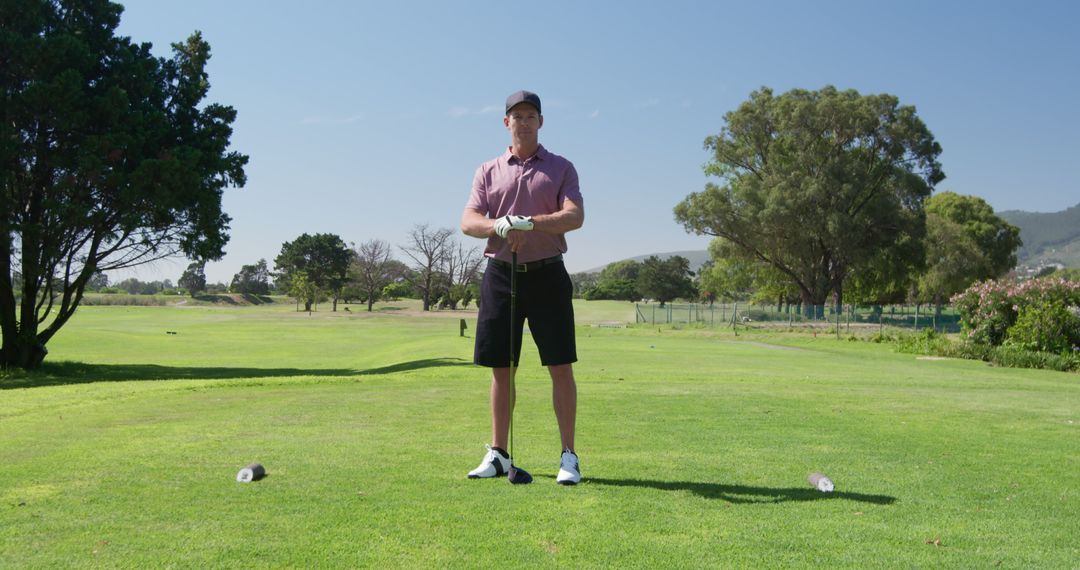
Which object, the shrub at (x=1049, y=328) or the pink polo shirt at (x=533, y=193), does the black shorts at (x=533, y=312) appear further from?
the shrub at (x=1049, y=328)

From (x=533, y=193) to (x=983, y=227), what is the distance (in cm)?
8982

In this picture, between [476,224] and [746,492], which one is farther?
[476,224]

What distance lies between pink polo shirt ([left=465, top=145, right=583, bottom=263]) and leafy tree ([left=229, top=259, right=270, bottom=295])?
150 meters

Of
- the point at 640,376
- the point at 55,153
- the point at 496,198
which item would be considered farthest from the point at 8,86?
the point at 496,198

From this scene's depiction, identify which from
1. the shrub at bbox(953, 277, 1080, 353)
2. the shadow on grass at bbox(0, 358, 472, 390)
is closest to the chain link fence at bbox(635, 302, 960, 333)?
the shrub at bbox(953, 277, 1080, 353)

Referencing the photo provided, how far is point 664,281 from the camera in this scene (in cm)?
12544

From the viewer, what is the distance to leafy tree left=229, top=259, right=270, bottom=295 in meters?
148

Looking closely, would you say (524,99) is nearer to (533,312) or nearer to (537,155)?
(537,155)

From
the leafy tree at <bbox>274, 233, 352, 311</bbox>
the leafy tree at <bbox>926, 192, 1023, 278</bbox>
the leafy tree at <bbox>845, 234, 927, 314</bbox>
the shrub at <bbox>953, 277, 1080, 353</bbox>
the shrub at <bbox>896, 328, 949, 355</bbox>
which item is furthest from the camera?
the leafy tree at <bbox>274, 233, 352, 311</bbox>

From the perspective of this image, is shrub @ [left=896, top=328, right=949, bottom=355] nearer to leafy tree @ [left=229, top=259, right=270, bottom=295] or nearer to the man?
the man

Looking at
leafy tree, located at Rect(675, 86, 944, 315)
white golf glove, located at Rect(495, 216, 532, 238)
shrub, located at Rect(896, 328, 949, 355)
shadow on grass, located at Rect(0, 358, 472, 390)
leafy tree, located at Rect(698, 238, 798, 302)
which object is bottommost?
shadow on grass, located at Rect(0, 358, 472, 390)

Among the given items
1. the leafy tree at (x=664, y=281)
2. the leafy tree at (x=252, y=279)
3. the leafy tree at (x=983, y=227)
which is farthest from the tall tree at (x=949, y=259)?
the leafy tree at (x=252, y=279)

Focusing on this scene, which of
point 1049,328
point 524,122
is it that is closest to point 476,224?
A: point 524,122

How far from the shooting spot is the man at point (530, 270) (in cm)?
501
